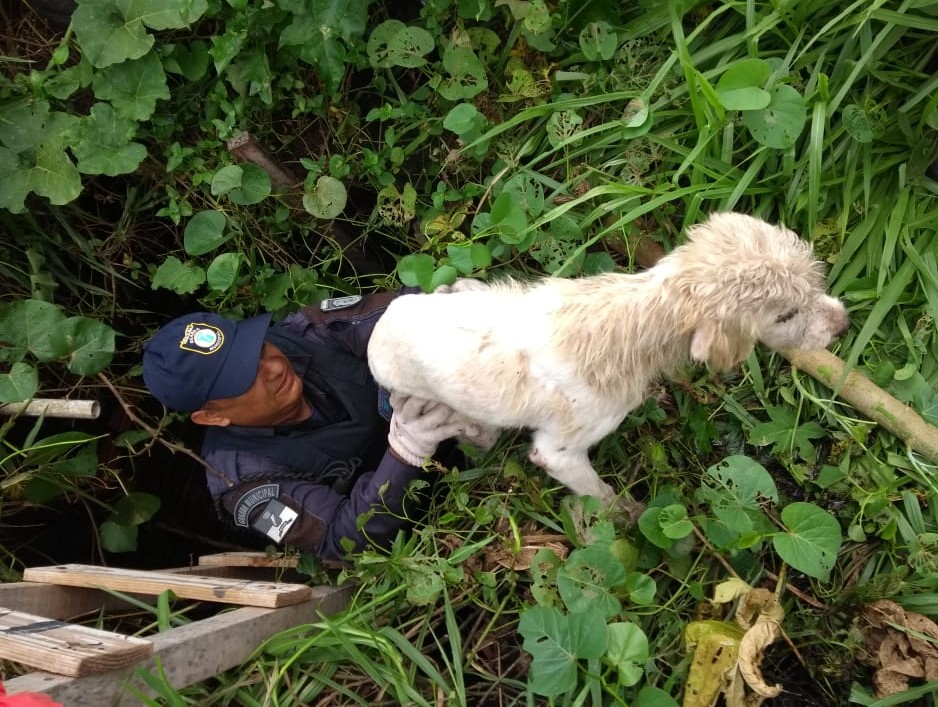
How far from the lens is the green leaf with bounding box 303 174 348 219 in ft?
12.3

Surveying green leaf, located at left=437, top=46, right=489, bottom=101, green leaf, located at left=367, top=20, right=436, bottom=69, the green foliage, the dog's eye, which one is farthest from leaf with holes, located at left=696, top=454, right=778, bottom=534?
green leaf, located at left=367, top=20, right=436, bottom=69

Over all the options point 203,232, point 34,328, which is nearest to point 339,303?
point 203,232

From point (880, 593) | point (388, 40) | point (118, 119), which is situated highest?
point (388, 40)

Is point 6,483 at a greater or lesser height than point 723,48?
lesser

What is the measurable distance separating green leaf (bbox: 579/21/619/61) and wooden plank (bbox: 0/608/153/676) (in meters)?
3.25

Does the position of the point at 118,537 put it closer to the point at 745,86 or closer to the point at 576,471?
the point at 576,471

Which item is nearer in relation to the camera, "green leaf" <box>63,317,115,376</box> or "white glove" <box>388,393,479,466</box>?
"white glove" <box>388,393,479,466</box>

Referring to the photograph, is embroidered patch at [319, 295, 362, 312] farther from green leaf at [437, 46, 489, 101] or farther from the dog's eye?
the dog's eye

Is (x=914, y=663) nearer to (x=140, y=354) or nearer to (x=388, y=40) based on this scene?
(x=388, y=40)

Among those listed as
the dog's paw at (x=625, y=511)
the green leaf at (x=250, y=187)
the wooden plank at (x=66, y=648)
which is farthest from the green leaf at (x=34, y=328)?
the dog's paw at (x=625, y=511)

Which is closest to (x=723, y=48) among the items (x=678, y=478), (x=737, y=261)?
(x=737, y=261)

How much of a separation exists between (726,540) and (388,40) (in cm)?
301

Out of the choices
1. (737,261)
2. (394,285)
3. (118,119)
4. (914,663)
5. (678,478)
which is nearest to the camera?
(737,261)

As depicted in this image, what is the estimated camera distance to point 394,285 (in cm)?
399
